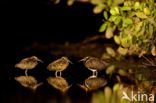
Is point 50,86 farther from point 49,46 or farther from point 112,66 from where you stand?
point 49,46

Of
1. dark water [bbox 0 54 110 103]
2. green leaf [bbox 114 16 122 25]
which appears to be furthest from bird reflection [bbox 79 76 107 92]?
green leaf [bbox 114 16 122 25]

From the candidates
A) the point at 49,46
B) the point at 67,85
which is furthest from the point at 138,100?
the point at 49,46

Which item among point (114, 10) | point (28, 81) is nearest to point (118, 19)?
point (114, 10)

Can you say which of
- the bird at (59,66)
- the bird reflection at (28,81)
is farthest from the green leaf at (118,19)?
the bird reflection at (28,81)

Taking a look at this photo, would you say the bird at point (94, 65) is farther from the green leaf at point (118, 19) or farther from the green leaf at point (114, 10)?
the green leaf at point (114, 10)

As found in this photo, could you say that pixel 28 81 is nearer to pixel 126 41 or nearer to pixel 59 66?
pixel 59 66
